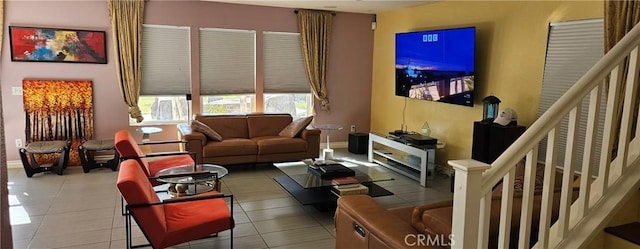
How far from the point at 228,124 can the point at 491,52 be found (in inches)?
151

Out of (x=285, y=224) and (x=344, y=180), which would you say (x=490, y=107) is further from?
(x=285, y=224)

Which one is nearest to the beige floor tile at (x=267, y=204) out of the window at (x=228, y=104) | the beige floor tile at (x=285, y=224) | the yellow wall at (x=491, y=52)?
the beige floor tile at (x=285, y=224)

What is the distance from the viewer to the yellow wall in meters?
4.80

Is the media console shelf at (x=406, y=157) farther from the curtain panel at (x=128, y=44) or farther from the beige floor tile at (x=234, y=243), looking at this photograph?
the curtain panel at (x=128, y=44)

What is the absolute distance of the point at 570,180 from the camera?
2002 mm

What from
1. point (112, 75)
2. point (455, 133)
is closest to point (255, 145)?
point (112, 75)

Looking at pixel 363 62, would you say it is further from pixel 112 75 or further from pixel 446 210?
pixel 446 210

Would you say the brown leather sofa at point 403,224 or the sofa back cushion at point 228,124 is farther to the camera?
the sofa back cushion at point 228,124

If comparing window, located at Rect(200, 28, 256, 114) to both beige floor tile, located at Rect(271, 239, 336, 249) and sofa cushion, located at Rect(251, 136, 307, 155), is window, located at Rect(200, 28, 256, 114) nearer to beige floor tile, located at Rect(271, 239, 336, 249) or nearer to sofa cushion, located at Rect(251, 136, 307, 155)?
sofa cushion, located at Rect(251, 136, 307, 155)

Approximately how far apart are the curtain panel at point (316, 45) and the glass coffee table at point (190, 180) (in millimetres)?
3704

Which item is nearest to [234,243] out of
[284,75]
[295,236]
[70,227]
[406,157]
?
[295,236]

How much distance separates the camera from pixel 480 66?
563 cm

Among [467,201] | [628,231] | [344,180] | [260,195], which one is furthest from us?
[260,195]

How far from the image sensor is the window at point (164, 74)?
6.59m
